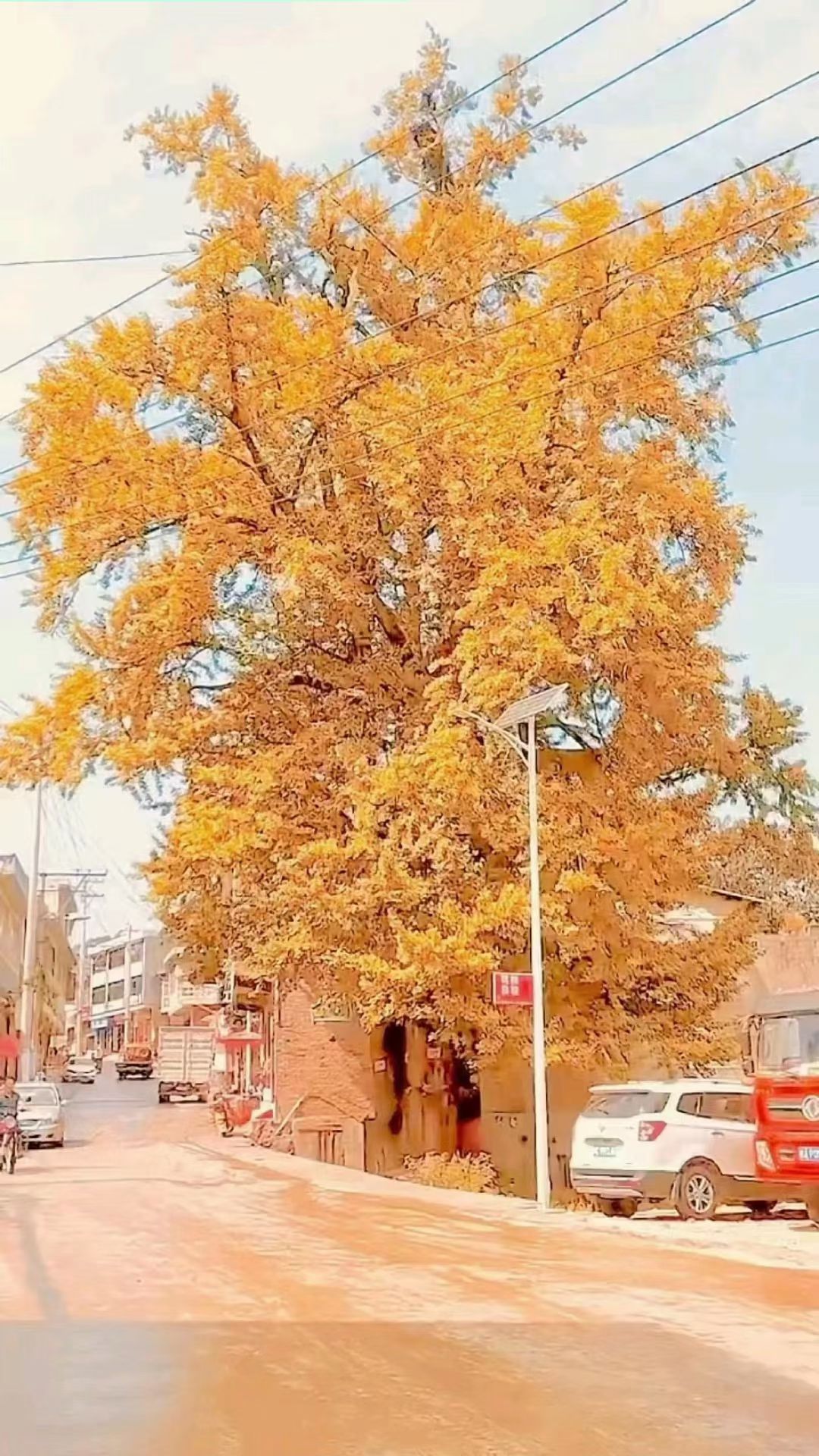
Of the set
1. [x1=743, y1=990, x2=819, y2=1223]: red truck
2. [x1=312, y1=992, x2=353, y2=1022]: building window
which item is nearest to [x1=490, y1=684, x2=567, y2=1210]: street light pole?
[x1=743, y1=990, x2=819, y2=1223]: red truck

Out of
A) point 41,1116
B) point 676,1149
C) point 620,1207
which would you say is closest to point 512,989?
point 620,1207

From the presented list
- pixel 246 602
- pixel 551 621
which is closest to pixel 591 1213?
pixel 551 621

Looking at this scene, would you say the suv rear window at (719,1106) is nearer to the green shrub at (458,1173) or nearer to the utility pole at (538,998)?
the utility pole at (538,998)

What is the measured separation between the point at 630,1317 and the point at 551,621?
14.4 meters

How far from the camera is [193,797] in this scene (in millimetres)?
27281

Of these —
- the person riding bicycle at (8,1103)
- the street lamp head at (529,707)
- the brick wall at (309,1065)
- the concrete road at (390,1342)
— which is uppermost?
the street lamp head at (529,707)

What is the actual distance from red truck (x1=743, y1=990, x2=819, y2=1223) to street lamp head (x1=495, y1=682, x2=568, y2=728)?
17.7 ft

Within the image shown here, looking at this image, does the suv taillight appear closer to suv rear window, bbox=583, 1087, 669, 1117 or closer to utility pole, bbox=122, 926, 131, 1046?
suv rear window, bbox=583, 1087, 669, 1117

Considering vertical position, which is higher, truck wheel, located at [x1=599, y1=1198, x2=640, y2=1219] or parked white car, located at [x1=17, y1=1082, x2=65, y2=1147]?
parked white car, located at [x1=17, y1=1082, x2=65, y2=1147]

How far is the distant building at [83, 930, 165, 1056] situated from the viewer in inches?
5231

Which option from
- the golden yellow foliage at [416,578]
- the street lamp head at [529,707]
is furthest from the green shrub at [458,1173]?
the street lamp head at [529,707]

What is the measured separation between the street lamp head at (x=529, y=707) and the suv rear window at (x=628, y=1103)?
5211mm

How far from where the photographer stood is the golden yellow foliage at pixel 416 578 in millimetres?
24641

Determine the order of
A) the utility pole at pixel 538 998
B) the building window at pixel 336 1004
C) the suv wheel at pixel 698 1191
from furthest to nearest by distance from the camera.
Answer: the building window at pixel 336 1004
the utility pole at pixel 538 998
the suv wheel at pixel 698 1191
